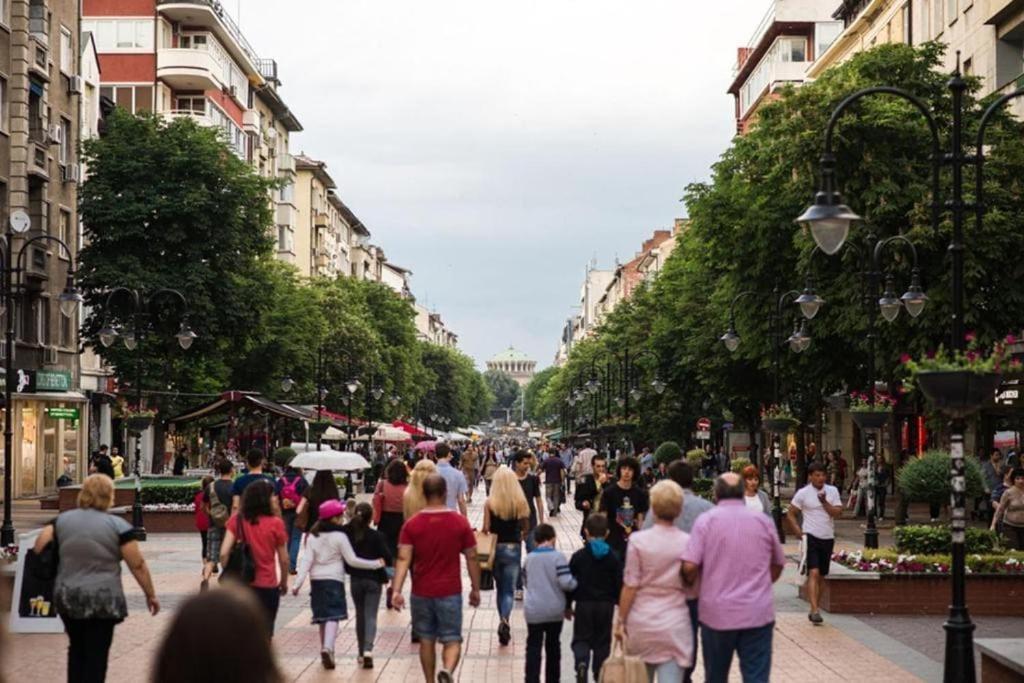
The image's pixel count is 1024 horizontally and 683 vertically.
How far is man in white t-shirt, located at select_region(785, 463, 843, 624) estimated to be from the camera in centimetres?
1828

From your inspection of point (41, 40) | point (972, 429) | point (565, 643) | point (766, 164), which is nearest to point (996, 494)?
point (766, 164)

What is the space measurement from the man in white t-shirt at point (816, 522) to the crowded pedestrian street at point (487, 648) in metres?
0.46

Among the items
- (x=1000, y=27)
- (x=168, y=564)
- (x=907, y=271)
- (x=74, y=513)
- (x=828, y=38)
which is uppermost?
(x=828, y=38)

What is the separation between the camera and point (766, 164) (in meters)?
41.4

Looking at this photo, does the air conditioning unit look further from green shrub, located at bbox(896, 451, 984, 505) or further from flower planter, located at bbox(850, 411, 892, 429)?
green shrub, located at bbox(896, 451, 984, 505)

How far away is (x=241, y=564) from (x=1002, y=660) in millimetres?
5701

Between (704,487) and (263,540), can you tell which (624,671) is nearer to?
(263,540)

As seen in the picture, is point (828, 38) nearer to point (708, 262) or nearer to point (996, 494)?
point (708, 262)

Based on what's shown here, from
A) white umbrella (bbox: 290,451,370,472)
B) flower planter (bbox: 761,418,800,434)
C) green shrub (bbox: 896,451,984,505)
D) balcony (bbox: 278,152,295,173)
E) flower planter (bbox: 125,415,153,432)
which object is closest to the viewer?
white umbrella (bbox: 290,451,370,472)

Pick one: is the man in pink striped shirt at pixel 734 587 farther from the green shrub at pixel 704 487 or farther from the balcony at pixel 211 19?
the balcony at pixel 211 19

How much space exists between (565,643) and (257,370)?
169 feet

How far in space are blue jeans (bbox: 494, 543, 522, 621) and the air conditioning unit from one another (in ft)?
124

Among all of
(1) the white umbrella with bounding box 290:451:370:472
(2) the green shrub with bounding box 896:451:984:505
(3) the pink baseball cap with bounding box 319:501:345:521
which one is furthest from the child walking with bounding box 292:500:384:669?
(2) the green shrub with bounding box 896:451:984:505

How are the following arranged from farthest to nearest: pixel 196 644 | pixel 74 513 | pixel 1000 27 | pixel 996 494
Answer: pixel 1000 27
pixel 996 494
pixel 74 513
pixel 196 644
